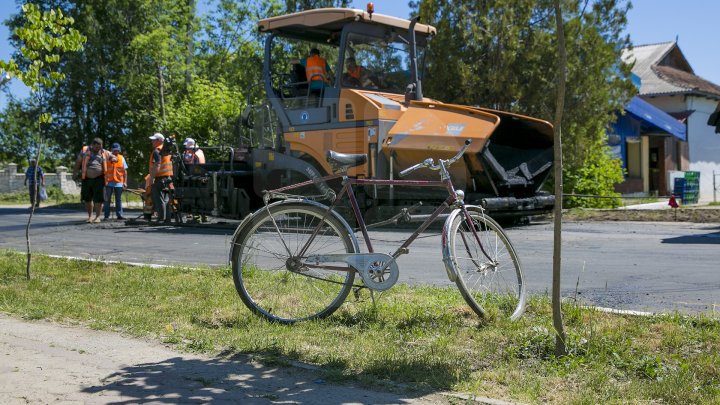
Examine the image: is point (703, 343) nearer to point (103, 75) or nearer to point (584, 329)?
point (584, 329)

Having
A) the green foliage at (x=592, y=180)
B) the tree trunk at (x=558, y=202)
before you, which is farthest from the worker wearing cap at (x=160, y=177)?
the tree trunk at (x=558, y=202)

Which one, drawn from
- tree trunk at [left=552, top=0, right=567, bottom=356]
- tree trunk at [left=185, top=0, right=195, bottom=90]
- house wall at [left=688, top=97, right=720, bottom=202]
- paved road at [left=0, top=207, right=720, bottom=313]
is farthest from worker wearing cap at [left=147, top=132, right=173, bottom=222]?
house wall at [left=688, top=97, right=720, bottom=202]

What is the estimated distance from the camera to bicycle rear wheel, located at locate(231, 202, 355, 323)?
5.73 m

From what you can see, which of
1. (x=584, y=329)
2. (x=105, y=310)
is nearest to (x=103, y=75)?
(x=105, y=310)

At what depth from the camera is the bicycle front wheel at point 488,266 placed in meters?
5.55

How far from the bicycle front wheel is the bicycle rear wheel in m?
0.81

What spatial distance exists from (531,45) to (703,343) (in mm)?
13782

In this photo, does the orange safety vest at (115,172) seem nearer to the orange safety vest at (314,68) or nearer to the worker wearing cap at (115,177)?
the worker wearing cap at (115,177)

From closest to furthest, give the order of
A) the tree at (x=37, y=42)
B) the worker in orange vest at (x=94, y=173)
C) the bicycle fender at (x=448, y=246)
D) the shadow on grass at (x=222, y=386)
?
the shadow on grass at (x=222, y=386) < the bicycle fender at (x=448, y=246) < the tree at (x=37, y=42) < the worker in orange vest at (x=94, y=173)

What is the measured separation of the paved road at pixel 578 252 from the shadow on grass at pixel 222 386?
1.59 meters

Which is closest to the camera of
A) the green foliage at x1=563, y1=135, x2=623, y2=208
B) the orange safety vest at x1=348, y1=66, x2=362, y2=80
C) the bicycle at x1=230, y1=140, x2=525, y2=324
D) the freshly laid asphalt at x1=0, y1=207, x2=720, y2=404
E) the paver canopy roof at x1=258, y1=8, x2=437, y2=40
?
the freshly laid asphalt at x1=0, y1=207, x2=720, y2=404

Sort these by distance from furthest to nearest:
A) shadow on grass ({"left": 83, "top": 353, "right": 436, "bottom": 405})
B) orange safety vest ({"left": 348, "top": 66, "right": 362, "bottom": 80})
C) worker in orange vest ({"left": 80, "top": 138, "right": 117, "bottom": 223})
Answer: worker in orange vest ({"left": 80, "top": 138, "right": 117, "bottom": 223}), orange safety vest ({"left": 348, "top": 66, "right": 362, "bottom": 80}), shadow on grass ({"left": 83, "top": 353, "right": 436, "bottom": 405})

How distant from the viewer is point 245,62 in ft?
109

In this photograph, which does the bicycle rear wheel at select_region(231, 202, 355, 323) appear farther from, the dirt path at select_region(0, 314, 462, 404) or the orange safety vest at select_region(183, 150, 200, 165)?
the orange safety vest at select_region(183, 150, 200, 165)
